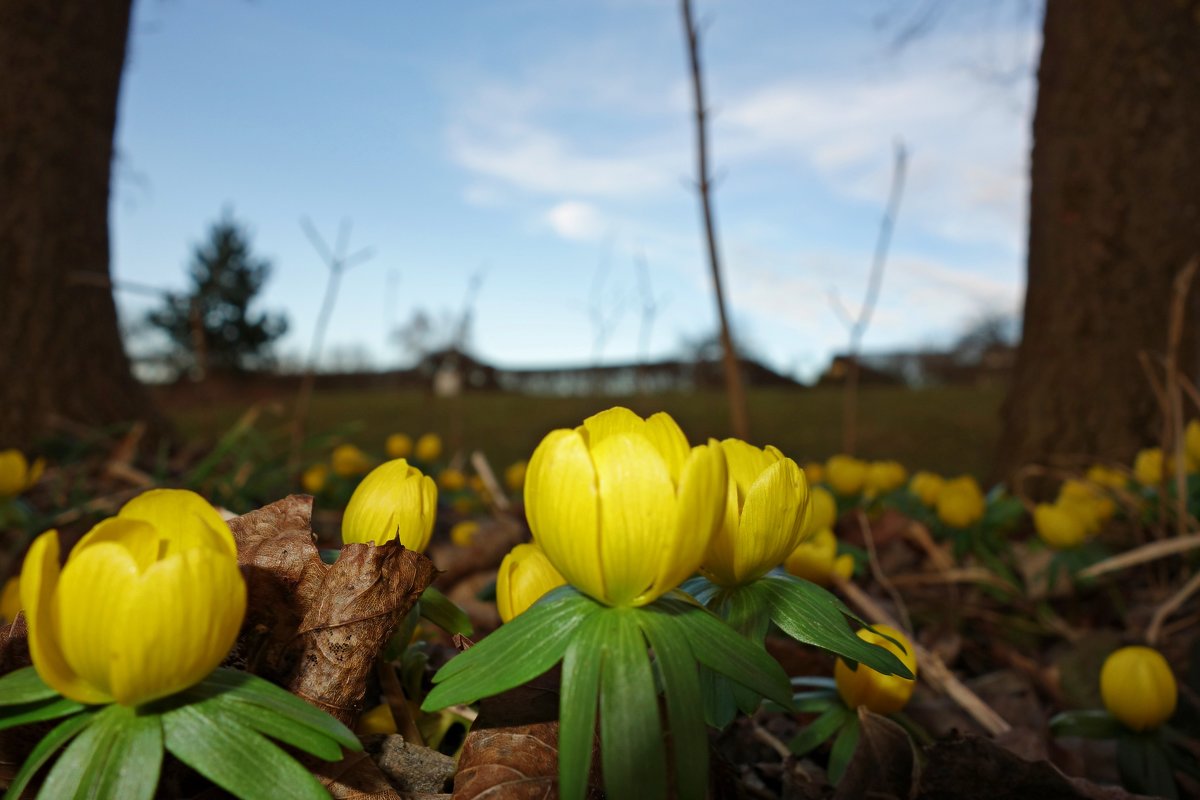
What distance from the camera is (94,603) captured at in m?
0.39

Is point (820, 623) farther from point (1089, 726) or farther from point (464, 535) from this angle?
point (464, 535)

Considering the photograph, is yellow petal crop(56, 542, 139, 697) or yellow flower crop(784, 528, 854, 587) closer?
yellow petal crop(56, 542, 139, 697)

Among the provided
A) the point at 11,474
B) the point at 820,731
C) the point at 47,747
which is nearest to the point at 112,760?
the point at 47,747

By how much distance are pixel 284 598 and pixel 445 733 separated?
193mm

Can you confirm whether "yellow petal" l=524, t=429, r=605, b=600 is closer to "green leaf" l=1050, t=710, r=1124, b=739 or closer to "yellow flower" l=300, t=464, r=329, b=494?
"green leaf" l=1050, t=710, r=1124, b=739

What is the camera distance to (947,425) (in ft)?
23.9

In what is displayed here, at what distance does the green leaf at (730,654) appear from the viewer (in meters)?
0.41

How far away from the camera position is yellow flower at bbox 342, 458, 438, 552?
21.5 inches

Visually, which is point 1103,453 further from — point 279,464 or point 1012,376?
point 279,464

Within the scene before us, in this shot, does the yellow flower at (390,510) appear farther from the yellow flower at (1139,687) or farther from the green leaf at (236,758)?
the yellow flower at (1139,687)

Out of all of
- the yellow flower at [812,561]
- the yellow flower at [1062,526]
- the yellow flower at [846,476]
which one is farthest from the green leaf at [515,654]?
the yellow flower at [846,476]

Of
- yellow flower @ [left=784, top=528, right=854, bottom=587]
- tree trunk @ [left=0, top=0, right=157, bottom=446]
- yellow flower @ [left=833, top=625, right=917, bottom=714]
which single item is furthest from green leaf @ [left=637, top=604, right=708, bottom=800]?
tree trunk @ [left=0, top=0, right=157, bottom=446]

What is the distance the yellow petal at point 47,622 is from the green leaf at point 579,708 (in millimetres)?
228

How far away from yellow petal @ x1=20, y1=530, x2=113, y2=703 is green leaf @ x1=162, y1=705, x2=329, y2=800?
0.14 feet
